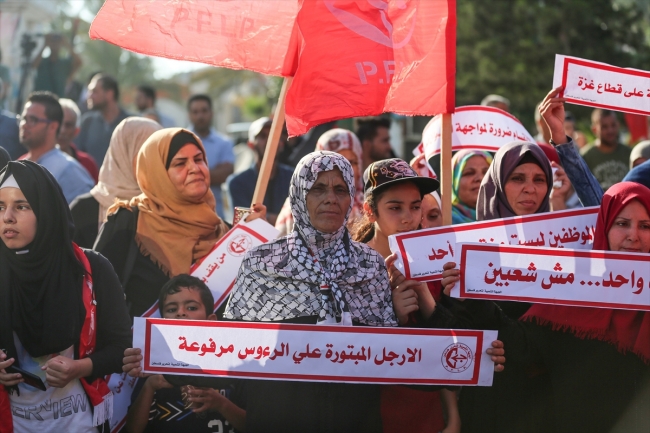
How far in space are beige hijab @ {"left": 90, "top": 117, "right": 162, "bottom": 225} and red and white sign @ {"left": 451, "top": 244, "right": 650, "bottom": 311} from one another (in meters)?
2.37

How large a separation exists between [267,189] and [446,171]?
3015 mm

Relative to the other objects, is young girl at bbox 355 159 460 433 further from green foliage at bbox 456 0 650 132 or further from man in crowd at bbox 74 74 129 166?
green foliage at bbox 456 0 650 132

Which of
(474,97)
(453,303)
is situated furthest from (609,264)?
(474,97)

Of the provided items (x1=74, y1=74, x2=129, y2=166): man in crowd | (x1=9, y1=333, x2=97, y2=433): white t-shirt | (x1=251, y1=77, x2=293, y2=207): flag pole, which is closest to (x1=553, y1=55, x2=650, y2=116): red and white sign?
(x1=251, y1=77, x2=293, y2=207): flag pole

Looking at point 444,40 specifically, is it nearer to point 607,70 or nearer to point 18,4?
point 607,70

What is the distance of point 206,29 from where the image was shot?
4.92 m

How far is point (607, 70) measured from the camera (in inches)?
182

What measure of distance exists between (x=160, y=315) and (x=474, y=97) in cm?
1749

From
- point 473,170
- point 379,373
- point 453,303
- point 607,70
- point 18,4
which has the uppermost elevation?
point 18,4

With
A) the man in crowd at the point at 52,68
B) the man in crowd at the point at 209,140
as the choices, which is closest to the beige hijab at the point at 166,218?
the man in crowd at the point at 209,140

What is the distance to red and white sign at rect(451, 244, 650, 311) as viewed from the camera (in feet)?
12.6

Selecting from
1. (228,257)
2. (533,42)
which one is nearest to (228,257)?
(228,257)

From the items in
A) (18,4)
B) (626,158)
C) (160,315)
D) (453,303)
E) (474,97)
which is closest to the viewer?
(453,303)

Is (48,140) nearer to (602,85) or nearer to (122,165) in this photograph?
(122,165)
